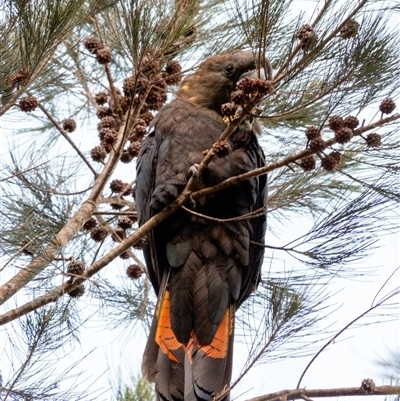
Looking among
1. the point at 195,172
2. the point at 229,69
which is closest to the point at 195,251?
the point at 195,172

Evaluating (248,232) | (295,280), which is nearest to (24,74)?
(248,232)

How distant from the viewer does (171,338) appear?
2.56 meters

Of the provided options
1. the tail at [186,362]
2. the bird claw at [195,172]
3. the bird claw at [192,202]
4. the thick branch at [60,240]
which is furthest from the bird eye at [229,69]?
the tail at [186,362]

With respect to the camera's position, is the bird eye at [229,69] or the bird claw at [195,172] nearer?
the bird claw at [195,172]

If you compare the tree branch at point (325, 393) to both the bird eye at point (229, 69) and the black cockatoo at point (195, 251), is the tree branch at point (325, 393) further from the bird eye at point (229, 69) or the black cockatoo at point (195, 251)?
the bird eye at point (229, 69)

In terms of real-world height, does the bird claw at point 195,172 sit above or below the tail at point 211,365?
above

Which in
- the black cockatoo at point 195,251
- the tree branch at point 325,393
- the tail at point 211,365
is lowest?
the tree branch at point 325,393

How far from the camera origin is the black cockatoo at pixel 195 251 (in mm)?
2494

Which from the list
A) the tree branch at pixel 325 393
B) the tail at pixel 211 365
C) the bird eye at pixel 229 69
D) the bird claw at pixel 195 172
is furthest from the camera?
the bird eye at pixel 229 69

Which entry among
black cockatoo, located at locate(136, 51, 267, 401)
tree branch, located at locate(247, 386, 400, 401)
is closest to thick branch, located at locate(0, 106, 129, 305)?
black cockatoo, located at locate(136, 51, 267, 401)

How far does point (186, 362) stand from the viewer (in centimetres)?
248

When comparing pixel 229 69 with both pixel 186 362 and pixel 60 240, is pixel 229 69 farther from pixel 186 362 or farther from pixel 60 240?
pixel 186 362

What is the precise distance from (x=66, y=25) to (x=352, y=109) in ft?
2.95

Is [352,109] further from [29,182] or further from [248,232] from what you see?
[29,182]
